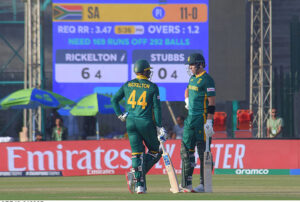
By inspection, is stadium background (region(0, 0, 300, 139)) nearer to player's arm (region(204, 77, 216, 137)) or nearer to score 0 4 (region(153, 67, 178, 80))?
score 0 4 (region(153, 67, 178, 80))

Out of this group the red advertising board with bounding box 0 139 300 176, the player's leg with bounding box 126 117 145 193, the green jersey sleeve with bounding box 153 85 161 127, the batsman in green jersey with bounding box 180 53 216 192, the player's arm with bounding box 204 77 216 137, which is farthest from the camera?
the red advertising board with bounding box 0 139 300 176

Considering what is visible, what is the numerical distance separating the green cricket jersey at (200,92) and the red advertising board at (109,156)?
7165mm

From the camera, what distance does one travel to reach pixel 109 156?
18.0m

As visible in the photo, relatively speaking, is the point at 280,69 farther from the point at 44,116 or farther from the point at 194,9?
the point at 44,116

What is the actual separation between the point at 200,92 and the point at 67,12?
13442mm

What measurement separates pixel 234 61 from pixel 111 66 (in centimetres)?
418

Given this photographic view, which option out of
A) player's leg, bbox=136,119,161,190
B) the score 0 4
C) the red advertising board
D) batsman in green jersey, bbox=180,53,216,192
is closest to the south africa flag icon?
the score 0 4

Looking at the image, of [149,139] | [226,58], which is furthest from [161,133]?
[226,58]

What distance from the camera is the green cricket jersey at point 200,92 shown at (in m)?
10.9

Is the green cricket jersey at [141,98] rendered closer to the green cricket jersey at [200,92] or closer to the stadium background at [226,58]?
the green cricket jersey at [200,92]
